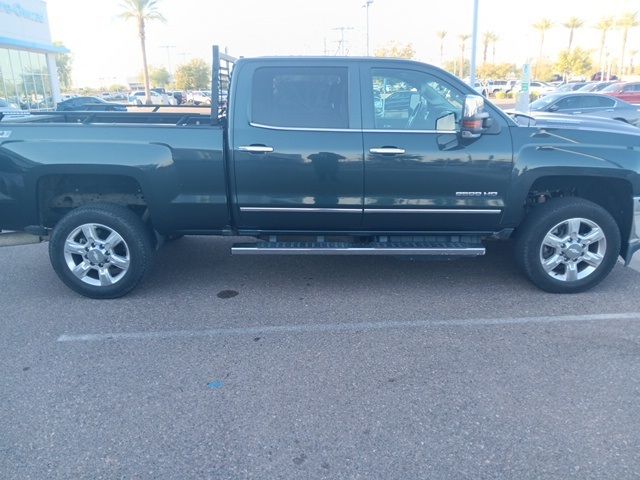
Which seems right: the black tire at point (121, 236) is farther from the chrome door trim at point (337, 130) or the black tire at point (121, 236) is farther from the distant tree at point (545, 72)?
the distant tree at point (545, 72)

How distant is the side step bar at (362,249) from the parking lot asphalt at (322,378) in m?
0.41

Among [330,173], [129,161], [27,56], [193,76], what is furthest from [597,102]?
[193,76]

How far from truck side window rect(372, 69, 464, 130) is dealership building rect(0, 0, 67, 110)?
88.1ft

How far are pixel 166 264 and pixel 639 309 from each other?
438cm

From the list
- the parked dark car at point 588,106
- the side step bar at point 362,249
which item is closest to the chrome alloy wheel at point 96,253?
the side step bar at point 362,249

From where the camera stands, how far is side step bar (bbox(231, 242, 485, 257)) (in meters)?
4.68

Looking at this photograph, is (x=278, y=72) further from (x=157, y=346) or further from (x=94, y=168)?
(x=157, y=346)

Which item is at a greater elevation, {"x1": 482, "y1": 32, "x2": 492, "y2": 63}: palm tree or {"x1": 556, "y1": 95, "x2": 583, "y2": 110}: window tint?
{"x1": 482, "y1": 32, "x2": 492, "y2": 63}: palm tree

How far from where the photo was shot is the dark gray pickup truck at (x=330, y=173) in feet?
14.8

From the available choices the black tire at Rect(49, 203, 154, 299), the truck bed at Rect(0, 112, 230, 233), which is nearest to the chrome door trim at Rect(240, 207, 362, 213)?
the truck bed at Rect(0, 112, 230, 233)

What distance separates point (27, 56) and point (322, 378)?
31.9 meters

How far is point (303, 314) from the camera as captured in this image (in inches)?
177

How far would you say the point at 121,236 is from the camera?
4668mm

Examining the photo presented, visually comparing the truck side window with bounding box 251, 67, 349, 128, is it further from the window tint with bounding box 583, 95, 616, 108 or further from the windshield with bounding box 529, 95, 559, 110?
the window tint with bounding box 583, 95, 616, 108
